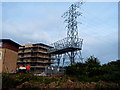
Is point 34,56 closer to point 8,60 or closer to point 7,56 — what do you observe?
point 8,60

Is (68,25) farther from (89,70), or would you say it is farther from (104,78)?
(104,78)

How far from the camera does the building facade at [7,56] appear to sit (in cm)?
2929

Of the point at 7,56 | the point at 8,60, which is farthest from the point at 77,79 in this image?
the point at 8,60

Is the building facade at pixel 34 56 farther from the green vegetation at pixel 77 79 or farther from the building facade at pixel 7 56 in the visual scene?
the green vegetation at pixel 77 79

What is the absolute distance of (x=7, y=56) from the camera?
1215 inches

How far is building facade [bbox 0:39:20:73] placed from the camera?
1153 inches

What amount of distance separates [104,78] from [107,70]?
11.8 ft

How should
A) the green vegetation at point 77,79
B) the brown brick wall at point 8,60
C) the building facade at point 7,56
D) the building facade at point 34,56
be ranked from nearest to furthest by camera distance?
1. the green vegetation at point 77,79
2. the building facade at point 7,56
3. the brown brick wall at point 8,60
4. the building facade at point 34,56

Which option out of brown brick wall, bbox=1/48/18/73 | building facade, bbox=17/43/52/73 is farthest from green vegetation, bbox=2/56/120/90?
building facade, bbox=17/43/52/73

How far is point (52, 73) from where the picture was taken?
75.6 ft

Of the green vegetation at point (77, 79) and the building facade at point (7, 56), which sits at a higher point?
the building facade at point (7, 56)

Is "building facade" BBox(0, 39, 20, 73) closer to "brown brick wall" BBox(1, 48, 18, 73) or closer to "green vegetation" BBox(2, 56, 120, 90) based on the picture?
"brown brick wall" BBox(1, 48, 18, 73)

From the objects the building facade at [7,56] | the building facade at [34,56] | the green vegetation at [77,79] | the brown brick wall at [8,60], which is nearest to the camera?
the green vegetation at [77,79]

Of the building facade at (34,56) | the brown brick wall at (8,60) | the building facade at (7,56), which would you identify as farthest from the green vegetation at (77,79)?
the building facade at (34,56)
